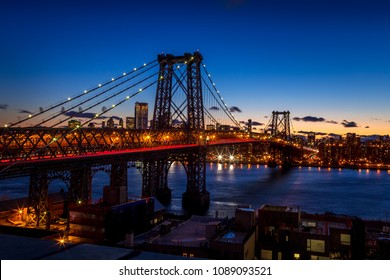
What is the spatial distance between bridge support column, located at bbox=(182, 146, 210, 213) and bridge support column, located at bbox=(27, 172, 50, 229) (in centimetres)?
1611

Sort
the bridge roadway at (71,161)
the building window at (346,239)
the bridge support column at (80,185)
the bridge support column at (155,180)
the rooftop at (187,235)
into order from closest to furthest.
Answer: the building window at (346,239) → the rooftop at (187,235) → the bridge roadway at (71,161) → the bridge support column at (80,185) → the bridge support column at (155,180)

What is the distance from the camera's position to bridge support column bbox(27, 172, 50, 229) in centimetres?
2319

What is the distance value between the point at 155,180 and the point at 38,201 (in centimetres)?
2019

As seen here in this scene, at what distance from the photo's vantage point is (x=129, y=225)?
71.4 feet

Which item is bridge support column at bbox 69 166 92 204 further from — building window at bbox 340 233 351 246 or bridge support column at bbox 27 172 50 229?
building window at bbox 340 233 351 246

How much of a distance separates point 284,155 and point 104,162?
8678cm

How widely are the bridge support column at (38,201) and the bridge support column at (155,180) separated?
17.0 meters

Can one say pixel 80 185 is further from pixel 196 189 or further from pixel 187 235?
pixel 196 189

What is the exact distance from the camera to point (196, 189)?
39969 millimetres

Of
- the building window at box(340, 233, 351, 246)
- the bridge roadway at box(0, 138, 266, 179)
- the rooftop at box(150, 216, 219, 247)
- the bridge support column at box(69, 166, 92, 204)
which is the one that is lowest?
the rooftop at box(150, 216, 219, 247)

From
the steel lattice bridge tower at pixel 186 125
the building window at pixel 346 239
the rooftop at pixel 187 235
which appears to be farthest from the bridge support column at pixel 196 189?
the building window at pixel 346 239

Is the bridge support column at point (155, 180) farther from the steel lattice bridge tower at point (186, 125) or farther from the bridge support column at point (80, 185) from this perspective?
the bridge support column at point (80, 185)

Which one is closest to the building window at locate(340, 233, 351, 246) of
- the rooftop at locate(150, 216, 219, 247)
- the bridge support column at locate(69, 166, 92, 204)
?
the rooftop at locate(150, 216, 219, 247)

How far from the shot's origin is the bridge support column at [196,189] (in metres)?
38.6
